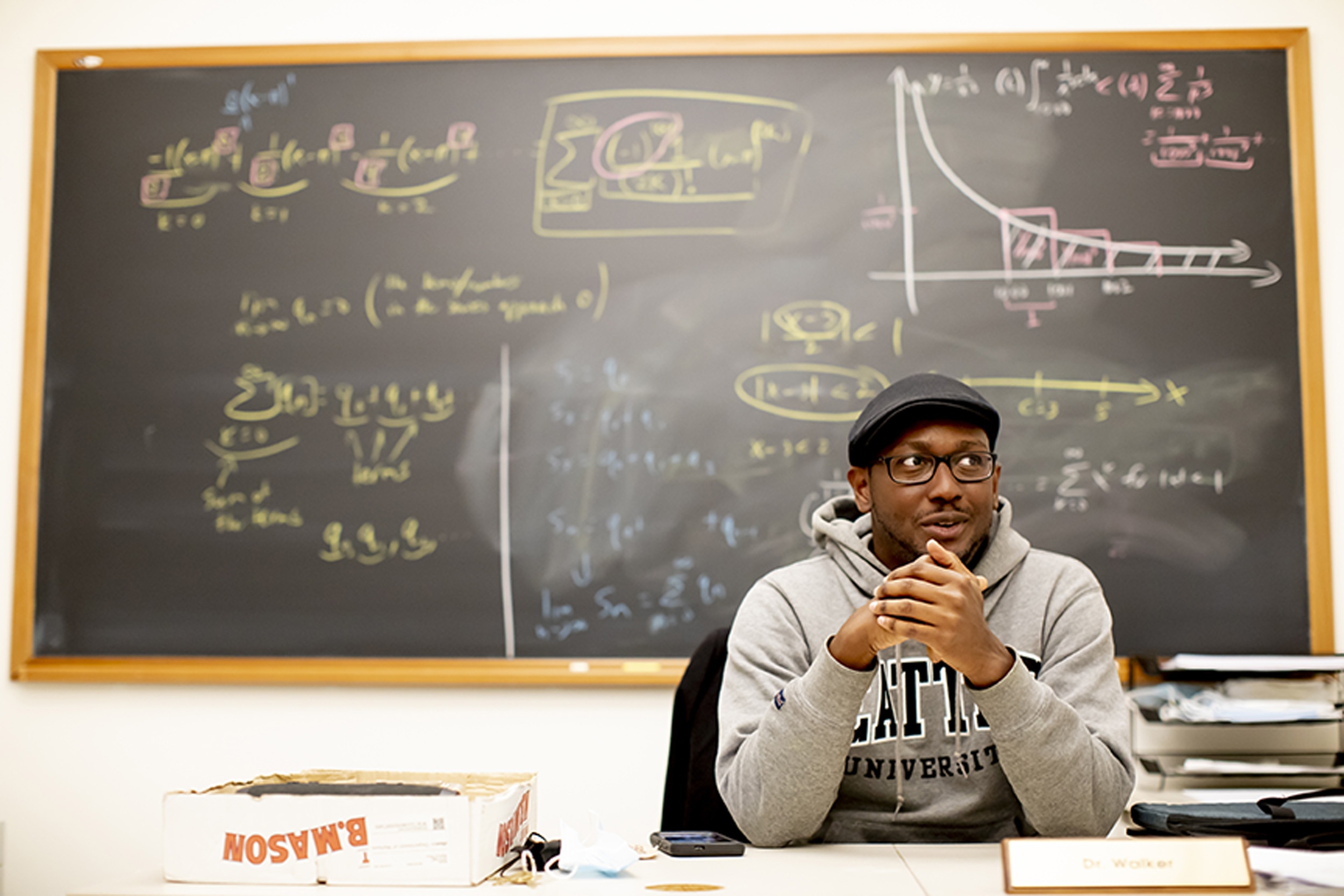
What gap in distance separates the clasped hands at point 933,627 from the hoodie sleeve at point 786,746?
0.04m

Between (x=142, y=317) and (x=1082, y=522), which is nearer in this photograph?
(x=1082, y=522)

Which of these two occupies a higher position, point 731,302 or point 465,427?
point 731,302

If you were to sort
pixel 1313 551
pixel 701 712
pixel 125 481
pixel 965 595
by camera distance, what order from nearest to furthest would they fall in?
pixel 965 595 → pixel 701 712 → pixel 1313 551 → pixel 125 481

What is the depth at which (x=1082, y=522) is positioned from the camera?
7.89 feet

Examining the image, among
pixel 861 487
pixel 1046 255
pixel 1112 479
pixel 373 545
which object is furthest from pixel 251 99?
pixel 1112 479

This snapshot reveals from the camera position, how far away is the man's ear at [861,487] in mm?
→ 1724

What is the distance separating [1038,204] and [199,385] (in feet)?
6.51

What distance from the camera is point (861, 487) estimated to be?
1.75 metres

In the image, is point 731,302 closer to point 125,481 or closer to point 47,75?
point 125,481

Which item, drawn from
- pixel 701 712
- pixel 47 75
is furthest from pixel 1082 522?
pixel 47 75

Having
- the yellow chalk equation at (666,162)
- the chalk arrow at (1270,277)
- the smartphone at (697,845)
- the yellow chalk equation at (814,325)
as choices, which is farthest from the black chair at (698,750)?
the chalk arrow at (1270,277)

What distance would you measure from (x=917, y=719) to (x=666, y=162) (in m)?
1.47

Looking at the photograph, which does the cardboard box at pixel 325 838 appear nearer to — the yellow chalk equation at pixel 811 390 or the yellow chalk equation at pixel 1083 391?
the yellow chalk equation at pixel 811 390

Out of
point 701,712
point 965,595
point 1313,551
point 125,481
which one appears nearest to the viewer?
point 965,595
